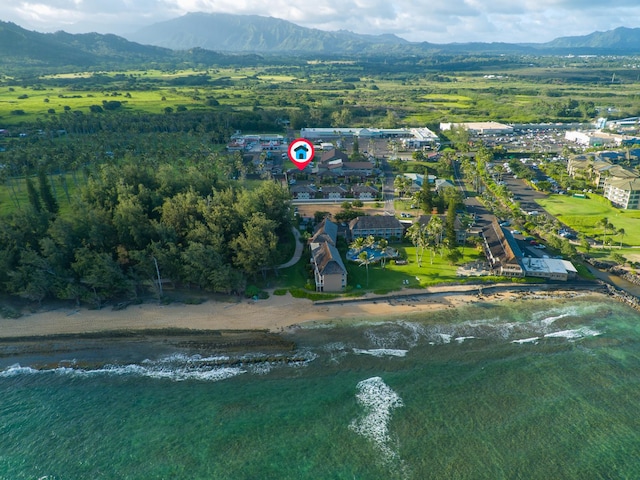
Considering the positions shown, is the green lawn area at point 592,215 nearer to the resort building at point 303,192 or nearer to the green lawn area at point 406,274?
the green lawn area at point 406,274

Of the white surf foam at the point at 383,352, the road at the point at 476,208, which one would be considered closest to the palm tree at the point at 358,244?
the white surf foam at the point at 383,352

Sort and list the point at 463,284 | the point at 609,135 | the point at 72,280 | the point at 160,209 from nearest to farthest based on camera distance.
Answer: the point at 72,280 < the point at 463,284 < the point at 160,209 < the point at 609,135

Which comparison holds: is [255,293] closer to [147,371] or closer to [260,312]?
[260,312]

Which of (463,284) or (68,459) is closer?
(68,459)

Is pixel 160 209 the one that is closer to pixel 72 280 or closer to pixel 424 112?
pixel 72 280

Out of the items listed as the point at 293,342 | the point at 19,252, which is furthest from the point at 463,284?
the point at 19,252

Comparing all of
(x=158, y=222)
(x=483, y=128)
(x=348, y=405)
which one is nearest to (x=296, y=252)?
(x=158, y=222)
